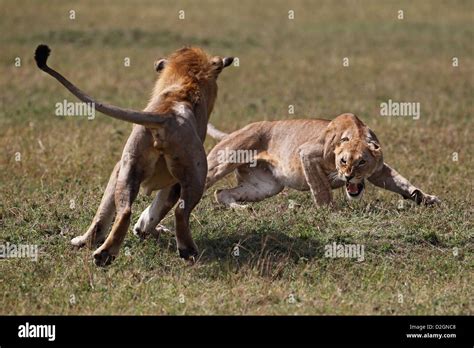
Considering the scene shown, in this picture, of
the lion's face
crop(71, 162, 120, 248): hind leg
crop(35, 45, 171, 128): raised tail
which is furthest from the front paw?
the lion's face

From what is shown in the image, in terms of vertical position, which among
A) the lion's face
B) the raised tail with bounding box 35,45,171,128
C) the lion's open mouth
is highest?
the raised tail with bounding box 35,45,171,128

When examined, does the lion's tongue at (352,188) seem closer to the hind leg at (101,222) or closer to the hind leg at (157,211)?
the hind leg at (157,211)

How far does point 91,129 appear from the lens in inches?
525

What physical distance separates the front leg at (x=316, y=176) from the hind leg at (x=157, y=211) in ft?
5.43

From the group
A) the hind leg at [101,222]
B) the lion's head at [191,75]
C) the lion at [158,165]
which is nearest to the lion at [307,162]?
the lion's head at [191,75]

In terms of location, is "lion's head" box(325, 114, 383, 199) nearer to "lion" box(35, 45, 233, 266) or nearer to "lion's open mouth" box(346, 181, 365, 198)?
"lion's open mouth" box(346, 181, 365, 198)

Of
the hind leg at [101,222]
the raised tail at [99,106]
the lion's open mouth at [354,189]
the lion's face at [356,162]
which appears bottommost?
the hind leg at [101,222]

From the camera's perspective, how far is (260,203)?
31.5 feet

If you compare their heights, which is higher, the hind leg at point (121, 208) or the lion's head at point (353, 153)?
the lion's head at point (353, 153)

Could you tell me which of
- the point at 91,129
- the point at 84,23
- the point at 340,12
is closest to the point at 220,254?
the point at 91,129

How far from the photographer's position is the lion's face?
8875mm

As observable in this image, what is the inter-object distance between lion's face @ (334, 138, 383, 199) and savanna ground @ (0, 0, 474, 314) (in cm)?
19

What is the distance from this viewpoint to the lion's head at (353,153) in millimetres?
8883
